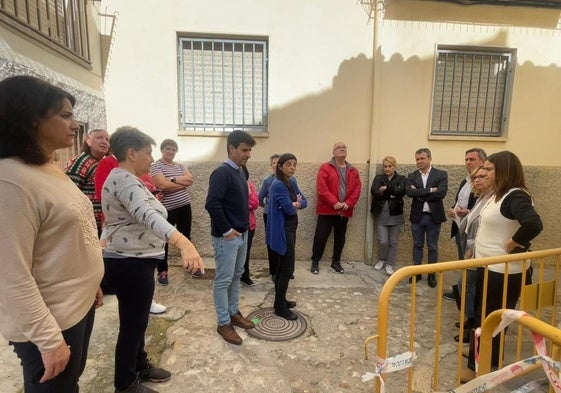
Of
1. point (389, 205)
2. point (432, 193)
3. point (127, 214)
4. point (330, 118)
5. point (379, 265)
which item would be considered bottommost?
point (379, 265)

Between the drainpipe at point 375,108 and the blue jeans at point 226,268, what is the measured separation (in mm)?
2836

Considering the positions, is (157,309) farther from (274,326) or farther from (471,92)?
(471,92)

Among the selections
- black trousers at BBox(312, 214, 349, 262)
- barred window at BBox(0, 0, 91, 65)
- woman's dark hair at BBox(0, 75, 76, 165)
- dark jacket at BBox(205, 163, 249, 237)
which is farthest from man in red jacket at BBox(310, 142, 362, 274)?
woman's dark hair at BBox(0, 75, 76, 165)

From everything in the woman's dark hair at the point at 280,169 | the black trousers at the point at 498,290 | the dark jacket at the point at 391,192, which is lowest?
the black trousers at the point at 498,290

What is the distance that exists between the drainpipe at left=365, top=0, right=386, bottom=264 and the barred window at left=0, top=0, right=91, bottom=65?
159 inches

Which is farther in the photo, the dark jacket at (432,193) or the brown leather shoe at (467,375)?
the dark jacket at (432,193)

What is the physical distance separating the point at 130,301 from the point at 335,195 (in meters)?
3.45

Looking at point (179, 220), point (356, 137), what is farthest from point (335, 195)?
point (179, 220)

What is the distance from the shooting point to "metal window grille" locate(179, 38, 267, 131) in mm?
5211

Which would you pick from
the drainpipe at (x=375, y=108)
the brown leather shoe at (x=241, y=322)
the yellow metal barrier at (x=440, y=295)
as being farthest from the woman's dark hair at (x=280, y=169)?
the drainpipe at (x=375, y=108)

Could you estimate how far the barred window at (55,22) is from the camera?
3252mm

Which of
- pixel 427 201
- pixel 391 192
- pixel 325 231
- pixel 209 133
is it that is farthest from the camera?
pixel 209 133

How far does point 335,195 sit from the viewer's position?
16.5 ft

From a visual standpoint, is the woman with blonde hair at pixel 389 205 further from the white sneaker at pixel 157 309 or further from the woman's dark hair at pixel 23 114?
the woman's dark hair at pixel 23 114
